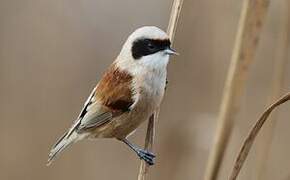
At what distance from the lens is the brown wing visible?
2.40m


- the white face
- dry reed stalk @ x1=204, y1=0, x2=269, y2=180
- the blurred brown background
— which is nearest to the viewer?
dry reed stalk @ x1=204, y1=0, x2=269, y2=180

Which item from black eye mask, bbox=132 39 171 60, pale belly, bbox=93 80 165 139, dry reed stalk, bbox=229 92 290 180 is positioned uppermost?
black eye mask, bbox=132 39 171 60

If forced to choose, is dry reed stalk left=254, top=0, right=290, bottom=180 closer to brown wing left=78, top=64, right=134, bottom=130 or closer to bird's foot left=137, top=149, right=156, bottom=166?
bird's foot left=137, top=149, right=156, bottom=166

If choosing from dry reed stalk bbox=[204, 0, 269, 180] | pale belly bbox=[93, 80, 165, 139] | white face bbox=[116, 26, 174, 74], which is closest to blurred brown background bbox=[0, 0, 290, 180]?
pale belly bbox=[93, 80, 165, 139]

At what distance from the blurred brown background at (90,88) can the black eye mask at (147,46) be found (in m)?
0.46

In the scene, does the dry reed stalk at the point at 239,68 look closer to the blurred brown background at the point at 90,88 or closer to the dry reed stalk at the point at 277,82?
the dry reed stalk at the point at 277,82

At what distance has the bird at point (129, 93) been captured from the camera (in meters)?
2.29

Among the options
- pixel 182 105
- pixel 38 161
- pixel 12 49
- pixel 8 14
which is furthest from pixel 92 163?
pixel 8 14

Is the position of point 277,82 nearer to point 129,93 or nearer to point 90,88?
point 129,93

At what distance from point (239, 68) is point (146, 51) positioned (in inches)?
27.4

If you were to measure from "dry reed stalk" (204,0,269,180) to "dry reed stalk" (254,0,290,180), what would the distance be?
0.38m

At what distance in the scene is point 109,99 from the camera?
95.7 inches

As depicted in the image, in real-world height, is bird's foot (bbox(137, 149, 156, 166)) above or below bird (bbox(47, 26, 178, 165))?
below

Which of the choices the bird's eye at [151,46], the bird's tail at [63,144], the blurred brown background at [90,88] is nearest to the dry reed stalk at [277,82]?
the blurred brown background at [90,88]
